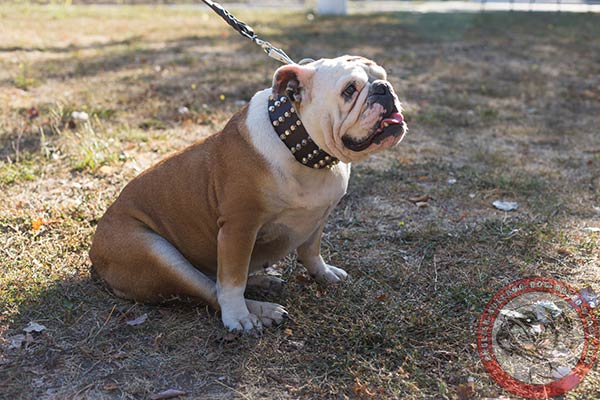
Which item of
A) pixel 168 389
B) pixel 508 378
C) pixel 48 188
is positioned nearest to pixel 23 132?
pixel 48 188

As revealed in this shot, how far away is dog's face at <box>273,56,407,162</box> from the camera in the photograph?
2.95m

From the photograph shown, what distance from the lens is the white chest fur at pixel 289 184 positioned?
3176 mm

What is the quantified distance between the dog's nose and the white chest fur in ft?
1.56

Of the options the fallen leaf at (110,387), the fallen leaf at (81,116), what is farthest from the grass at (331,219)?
the fallen leaf at (81,116)

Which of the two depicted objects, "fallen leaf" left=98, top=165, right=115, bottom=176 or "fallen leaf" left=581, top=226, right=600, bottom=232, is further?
"fallen leaf" left=98, top=165, right=115, bottom=176

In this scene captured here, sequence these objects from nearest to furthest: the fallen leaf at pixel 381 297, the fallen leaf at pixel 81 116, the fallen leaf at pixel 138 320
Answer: the fallen leaf at pixel 138 320 < the fallen leaf at pixel 381 297 < the fallen leaf at pixel 81 116

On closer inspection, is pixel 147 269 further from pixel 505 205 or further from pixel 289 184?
pixel 505 205

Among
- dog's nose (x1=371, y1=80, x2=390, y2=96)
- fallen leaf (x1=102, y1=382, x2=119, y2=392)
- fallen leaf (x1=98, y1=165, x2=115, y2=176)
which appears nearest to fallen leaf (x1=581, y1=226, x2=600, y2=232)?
dog's nose (x1=371, y1=80, x2=390, y2=96)

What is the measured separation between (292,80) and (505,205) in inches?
93.3

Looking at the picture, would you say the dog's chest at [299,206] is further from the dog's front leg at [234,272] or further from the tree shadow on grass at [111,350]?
the tree shadow on grass at [111,350]

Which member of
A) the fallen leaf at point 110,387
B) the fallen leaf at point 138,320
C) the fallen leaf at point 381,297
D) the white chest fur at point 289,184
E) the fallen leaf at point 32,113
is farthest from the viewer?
the fallen leaf at point 32,113

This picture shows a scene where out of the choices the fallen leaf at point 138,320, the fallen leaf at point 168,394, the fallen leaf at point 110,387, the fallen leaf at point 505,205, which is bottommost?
the fallen leaf at point 138,320

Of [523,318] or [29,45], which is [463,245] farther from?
[29,45]

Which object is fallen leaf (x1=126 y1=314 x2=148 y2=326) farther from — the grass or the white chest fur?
the white chest fur
